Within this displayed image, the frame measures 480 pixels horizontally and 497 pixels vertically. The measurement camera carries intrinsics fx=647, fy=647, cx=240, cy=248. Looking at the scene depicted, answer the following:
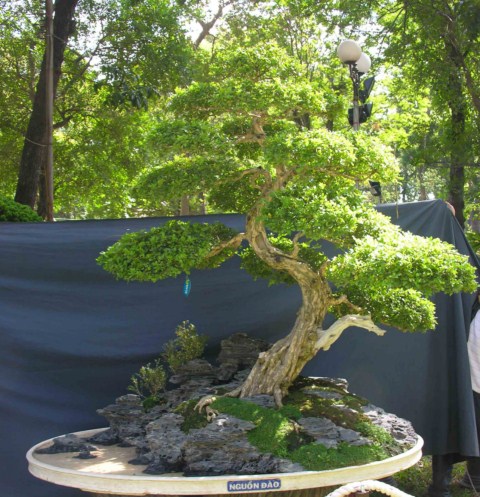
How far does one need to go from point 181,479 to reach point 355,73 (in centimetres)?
332

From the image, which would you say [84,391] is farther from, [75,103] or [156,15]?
[75,103]

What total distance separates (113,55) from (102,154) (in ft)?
5.33

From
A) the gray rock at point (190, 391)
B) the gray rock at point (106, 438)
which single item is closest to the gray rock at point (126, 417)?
the gray rock at point (106, 438)

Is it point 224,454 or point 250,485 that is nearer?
point 250,485

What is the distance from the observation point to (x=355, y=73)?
4.77 metres

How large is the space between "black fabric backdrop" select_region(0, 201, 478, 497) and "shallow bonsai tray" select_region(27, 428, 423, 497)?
0.80 metres

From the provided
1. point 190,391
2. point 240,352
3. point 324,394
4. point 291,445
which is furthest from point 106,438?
point 324,394

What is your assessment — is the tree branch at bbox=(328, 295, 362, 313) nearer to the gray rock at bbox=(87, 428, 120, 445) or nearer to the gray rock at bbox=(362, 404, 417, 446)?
the gray rock at bbox=(362, 404, 417, 446)

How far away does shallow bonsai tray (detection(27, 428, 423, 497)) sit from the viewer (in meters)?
2.51

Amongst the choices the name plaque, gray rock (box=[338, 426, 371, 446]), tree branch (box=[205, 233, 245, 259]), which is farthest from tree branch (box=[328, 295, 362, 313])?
the name plaque

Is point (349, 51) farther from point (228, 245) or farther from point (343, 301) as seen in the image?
point (343, 301)

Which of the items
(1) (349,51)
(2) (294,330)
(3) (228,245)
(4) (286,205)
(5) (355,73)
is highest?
(1) (349,51)

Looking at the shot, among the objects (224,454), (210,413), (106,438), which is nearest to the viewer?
(224,454)

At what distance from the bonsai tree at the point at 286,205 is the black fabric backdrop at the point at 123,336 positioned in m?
0.62
